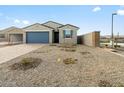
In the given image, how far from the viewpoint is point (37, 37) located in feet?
87.8

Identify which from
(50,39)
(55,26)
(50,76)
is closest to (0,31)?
(55,26)

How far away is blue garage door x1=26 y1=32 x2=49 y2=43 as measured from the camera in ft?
87.5

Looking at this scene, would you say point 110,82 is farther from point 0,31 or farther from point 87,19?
point 0,31

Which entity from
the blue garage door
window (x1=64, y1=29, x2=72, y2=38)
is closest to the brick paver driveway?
the blue garage door

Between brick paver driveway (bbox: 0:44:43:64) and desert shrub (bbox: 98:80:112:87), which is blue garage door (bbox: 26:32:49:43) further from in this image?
desert shrub (bbox: 98:80:112:87)

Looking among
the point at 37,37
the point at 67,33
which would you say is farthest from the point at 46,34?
the point at 67,33

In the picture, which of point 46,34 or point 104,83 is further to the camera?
point 46,34

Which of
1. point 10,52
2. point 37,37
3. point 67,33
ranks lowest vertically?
point 10,52

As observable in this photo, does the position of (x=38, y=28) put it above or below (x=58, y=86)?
above

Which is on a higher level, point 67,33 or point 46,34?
point 67,33

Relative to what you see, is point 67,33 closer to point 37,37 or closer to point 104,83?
point 37,37
